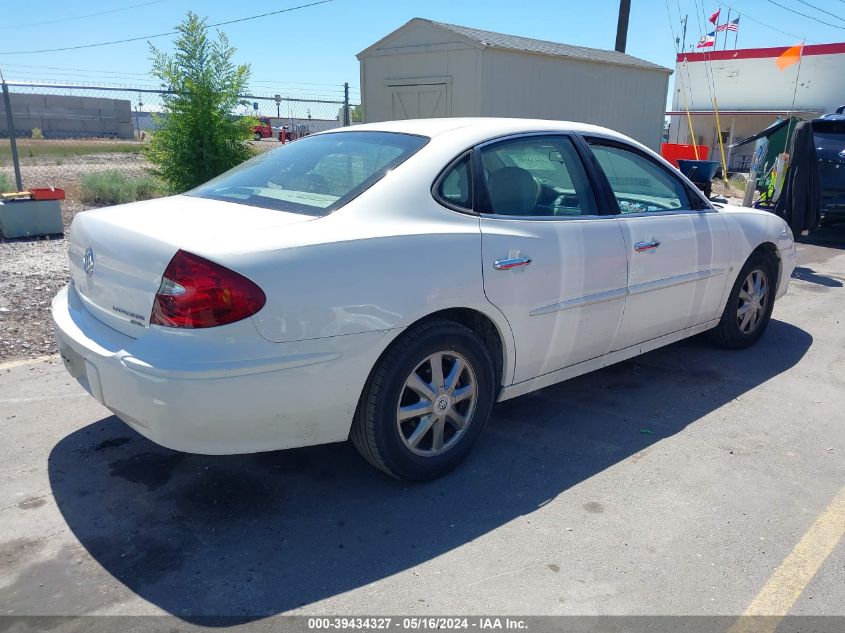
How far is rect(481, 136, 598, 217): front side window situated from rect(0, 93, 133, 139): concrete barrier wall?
53.7 metres

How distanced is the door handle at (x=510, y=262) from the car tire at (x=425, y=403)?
0.34m

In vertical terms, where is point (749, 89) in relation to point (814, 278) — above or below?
above

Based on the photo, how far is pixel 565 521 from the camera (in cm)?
307

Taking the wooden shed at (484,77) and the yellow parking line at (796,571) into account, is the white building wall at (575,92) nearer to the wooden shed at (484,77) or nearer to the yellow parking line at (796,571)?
the wooden shed at (484,77)

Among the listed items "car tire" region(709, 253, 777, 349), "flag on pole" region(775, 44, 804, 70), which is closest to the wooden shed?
"car tire" region(709, 253, 777, 349)

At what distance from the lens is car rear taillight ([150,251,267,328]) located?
261 centimetres

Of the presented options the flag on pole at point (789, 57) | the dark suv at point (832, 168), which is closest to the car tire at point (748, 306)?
the dark suv at point (832, 168)

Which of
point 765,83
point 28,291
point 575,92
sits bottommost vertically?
point 28,291

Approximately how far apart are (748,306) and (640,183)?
4.96 ft

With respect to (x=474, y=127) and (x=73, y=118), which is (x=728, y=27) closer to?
(x=474, y=127)

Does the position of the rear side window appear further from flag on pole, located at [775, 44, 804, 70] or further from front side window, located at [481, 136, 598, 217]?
flag on pole, located at [775, 44, 804, 70]

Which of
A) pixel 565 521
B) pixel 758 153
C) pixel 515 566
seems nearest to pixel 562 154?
pixel 565 521

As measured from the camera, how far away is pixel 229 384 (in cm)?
263

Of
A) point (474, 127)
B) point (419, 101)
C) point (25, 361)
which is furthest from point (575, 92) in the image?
point (25, 361)
